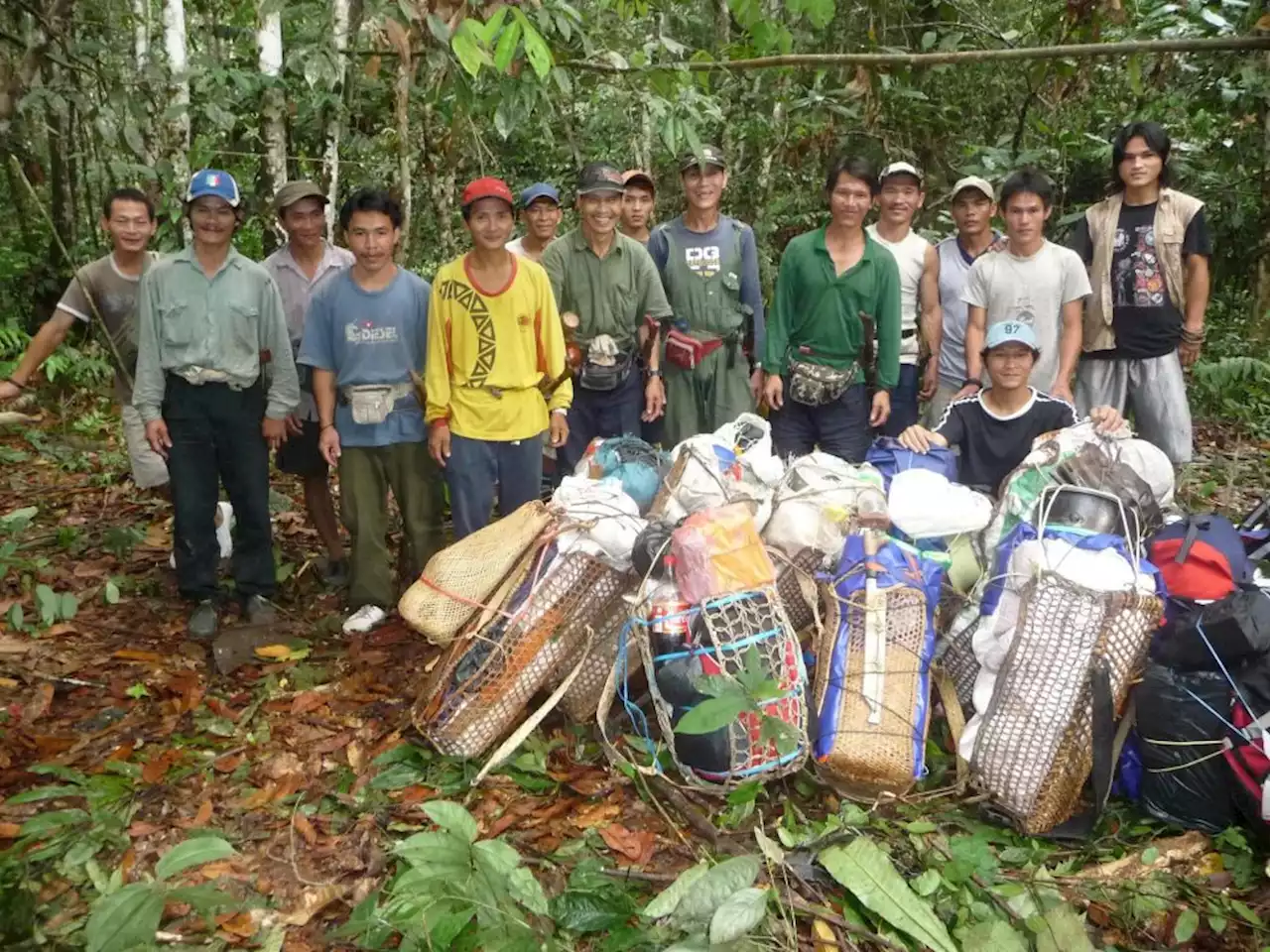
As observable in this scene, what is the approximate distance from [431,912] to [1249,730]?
258cm

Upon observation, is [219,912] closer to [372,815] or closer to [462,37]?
[372,815]

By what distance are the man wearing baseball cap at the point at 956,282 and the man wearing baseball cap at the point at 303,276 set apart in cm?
326

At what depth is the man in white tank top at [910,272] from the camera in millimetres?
5398

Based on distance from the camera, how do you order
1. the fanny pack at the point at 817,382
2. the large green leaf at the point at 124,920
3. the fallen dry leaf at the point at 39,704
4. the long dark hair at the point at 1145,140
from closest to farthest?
1. the large green leaf at the point at 124,920
2. the fallen dry leaf at the point at 39,704
3. the long dark hair at the point at 1145,140
4. the fanny pack at the point at 817,382

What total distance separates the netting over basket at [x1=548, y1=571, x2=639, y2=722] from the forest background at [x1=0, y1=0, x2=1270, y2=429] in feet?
5.86

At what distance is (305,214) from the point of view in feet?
16.3

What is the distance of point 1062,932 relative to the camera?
9.18 ft

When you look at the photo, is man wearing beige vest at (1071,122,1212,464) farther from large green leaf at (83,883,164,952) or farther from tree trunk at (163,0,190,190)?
tree trunk at (163,0,190,190)

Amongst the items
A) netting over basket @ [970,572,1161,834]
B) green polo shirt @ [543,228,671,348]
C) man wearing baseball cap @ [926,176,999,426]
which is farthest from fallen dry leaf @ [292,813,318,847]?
man wearing baseball cap @ [926,176,999,426]

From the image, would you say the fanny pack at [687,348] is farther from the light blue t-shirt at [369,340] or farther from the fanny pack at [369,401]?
the fanny pack at [369,401]

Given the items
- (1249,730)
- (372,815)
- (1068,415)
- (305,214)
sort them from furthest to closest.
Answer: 1. (305,214)
2. (1068,415)
3. (372,815)
4. (1249,730)

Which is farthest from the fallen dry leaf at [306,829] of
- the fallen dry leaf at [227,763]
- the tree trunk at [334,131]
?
the tree trunk at [334,131]

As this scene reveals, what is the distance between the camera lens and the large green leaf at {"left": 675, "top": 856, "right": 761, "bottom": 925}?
2.79 metres

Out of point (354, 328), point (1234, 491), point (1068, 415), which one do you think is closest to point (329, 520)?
point (354, 328)
